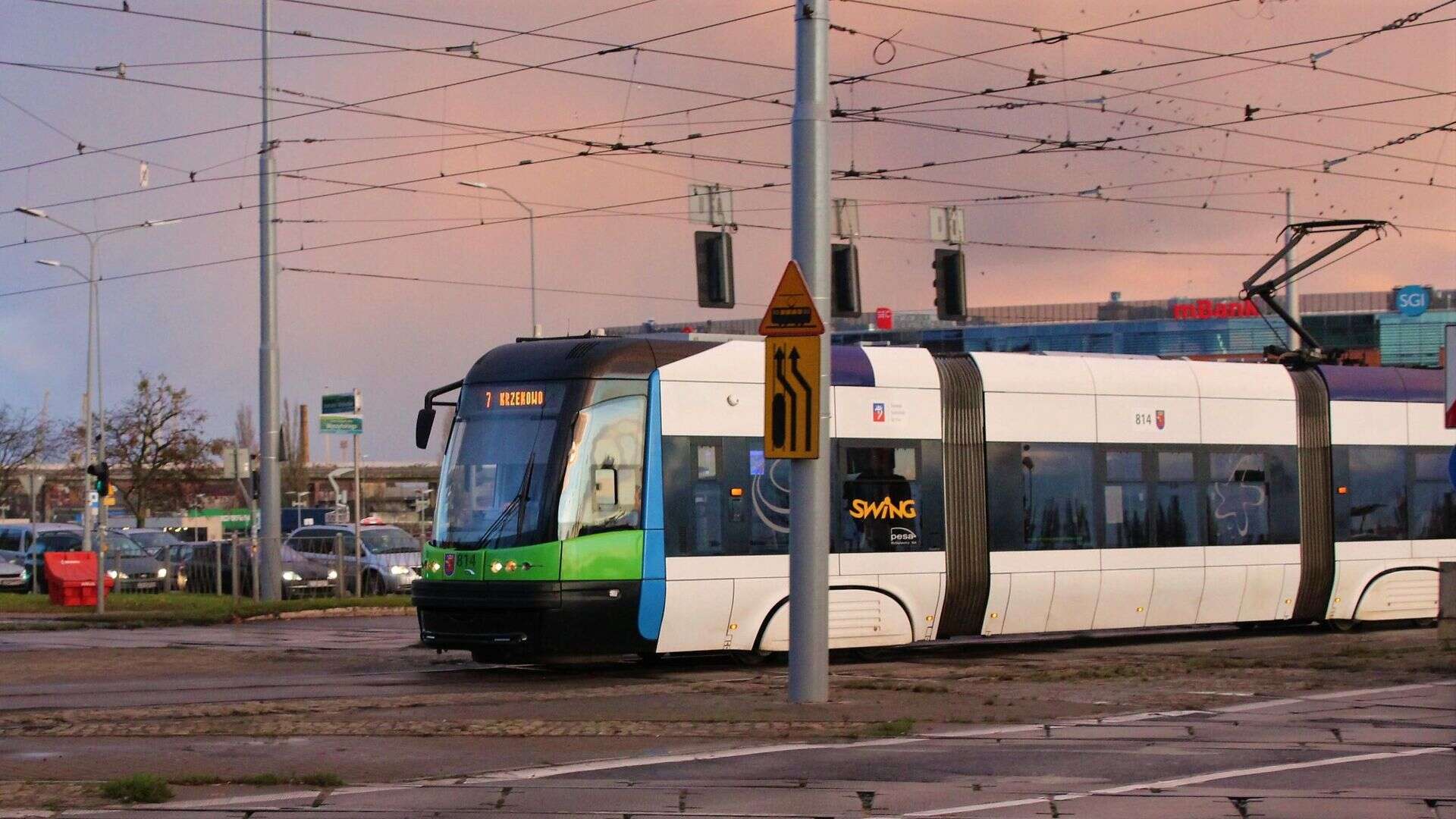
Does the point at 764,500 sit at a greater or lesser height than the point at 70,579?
greater

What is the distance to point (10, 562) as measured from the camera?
46.1 m

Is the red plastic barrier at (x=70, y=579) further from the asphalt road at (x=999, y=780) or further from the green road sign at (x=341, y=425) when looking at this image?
the asphalt road at (x=999, y=780)

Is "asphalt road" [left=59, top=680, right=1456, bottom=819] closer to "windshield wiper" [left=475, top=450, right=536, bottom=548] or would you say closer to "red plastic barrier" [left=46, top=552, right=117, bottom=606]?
"windshield wiper" [left=475, top=450, right=536, bottom=548]

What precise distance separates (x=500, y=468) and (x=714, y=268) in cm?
556

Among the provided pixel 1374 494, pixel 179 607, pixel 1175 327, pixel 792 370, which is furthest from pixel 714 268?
pixel 1175 327

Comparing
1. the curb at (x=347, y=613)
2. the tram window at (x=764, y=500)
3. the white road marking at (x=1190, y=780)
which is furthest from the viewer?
the curb at (x=347, y=613)

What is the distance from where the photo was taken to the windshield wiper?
1597cm

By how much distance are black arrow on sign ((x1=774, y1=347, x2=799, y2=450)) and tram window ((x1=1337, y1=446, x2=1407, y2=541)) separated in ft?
34.6

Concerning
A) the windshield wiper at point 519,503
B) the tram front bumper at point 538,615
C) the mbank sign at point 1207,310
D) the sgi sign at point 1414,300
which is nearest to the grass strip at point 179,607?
the tram front bumper at point 538,615

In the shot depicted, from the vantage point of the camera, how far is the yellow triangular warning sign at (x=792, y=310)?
525 inches

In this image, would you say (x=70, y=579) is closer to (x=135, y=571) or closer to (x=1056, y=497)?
(x=135, y=571)

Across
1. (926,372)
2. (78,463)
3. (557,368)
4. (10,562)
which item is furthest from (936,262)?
(78,463)

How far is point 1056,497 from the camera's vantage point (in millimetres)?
19172

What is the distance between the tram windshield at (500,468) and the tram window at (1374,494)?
10.6 meters
